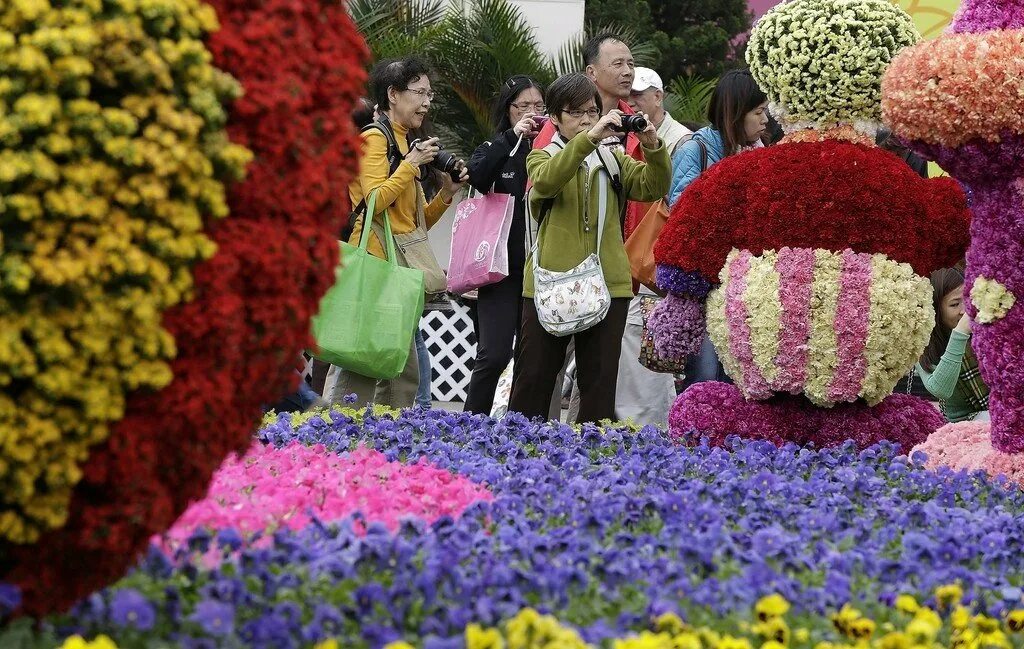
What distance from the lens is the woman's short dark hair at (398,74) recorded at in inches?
273

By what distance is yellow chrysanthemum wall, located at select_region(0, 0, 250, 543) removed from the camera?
247cm

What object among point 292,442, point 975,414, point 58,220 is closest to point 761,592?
point 58,220

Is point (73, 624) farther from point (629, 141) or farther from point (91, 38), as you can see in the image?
point (629, 141)

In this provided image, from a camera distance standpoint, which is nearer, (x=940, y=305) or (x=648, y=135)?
(x=648, y=135)

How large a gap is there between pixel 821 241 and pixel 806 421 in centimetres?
71

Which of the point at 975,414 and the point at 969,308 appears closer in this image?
the point at 969,308

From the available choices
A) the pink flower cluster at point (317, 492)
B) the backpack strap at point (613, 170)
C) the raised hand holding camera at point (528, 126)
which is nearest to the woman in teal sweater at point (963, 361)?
the backpack strap at point (613, 170)

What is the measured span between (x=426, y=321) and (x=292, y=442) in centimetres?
700

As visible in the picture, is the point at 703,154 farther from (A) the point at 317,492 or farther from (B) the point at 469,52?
(B) the point at 469,52

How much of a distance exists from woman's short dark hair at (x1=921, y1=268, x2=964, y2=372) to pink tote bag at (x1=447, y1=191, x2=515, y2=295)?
6.43 feet

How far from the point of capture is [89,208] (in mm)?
2482

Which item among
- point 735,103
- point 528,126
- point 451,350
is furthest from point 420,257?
point 451,350

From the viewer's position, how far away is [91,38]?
247 cm

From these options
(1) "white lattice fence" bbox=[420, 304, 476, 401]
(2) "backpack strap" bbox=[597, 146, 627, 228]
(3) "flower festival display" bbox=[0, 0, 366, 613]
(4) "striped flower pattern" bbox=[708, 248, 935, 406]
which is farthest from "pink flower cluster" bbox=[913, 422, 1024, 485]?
(1) "white lattice fence" bbox=[420, 304, 476, 401]
